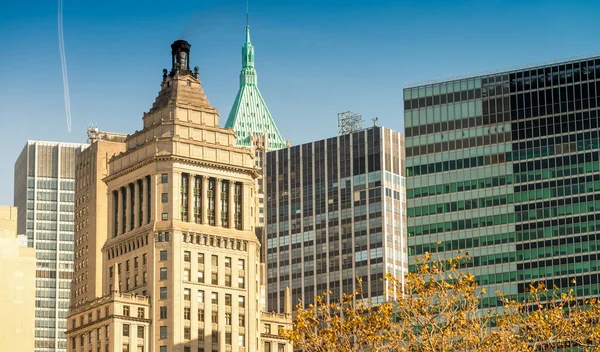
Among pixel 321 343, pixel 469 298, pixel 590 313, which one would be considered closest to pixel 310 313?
pixel 321 343

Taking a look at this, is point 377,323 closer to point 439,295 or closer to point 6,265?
point 439,295

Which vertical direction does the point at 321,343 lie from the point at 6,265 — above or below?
below

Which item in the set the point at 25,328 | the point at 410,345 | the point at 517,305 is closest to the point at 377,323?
the point at 410,345

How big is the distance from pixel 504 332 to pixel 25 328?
91.6 meters

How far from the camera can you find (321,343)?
423 feet

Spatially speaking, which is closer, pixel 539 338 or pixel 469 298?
pixel 469 298

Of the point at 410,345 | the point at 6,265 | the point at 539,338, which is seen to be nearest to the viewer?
the point at 410,345

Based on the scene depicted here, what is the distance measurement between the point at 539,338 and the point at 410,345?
53.3 ft

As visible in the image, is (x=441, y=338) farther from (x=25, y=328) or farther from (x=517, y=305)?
(x=25, y=328)

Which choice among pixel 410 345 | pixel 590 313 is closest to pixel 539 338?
pixel 590 313

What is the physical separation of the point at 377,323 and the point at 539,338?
1676cm

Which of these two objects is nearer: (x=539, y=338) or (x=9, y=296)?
(x=539, y=338)

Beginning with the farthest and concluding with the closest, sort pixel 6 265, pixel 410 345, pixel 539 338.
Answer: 1. pixel 6 265
2. pixel 539 338
3. pixel 410 345

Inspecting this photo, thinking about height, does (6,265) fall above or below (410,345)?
above
